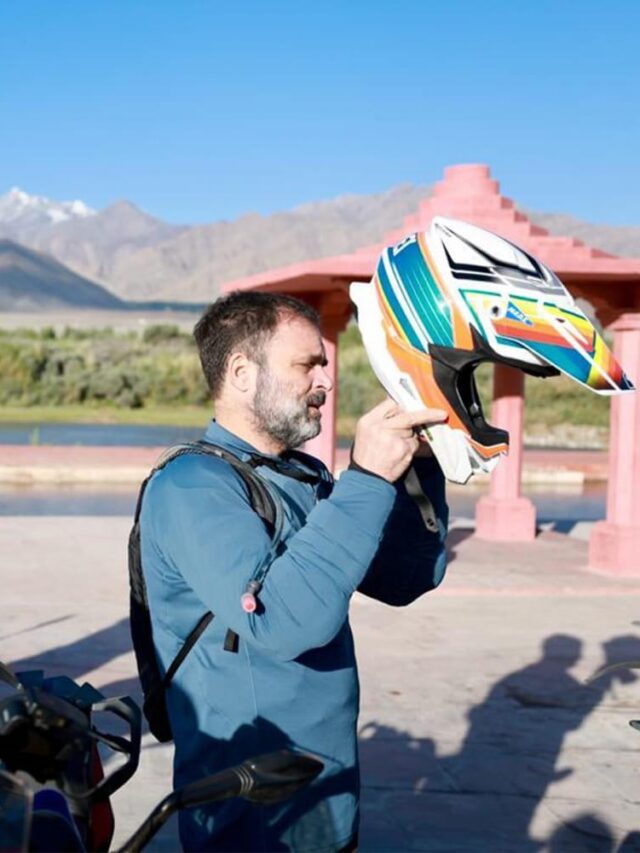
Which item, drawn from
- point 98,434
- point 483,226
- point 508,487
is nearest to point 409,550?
Answer: point 483,226

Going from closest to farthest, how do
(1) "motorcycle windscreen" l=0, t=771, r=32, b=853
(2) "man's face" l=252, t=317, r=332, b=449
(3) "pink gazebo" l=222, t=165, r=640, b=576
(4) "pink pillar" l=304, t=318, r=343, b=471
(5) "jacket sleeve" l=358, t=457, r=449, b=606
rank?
(1) "motorcycle windscreen" l=0, t=771, r=32, b=853, (2) "man's face" l=252, t=317, r=332, b=449, (5) "jacket sleeve" l=358, t=457, r=449, b=606, (3) "pink gazebo" l=222, t=165, r=640, b=576, (4) "pink pillar" l=304, t=318, r=343, b=471

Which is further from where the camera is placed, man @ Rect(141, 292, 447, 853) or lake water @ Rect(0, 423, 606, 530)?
lake water @ Rect(0, 423, 606, 530)

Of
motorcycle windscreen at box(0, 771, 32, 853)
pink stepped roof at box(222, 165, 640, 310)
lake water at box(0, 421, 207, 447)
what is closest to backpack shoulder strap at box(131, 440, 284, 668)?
motorcycle windscreen at box(0, 771, 32, 853)

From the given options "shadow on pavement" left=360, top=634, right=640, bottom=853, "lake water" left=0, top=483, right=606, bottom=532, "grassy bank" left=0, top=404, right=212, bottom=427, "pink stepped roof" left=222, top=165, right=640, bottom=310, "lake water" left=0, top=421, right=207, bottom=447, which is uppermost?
"pink stepped roof" left=222, top=165, right=640, bottom=310

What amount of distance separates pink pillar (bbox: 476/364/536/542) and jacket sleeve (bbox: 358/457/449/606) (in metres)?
10.5

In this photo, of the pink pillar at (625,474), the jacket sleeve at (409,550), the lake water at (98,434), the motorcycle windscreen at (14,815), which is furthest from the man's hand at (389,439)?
the lake water at (98,434)

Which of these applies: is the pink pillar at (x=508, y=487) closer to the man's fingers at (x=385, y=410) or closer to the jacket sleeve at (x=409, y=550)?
the jacket sleeve at (x=409, y=550)

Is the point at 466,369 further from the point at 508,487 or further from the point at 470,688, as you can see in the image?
the point at 508,487

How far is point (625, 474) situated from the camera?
1114 centimetres

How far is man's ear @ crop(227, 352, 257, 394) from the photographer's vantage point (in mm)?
2465

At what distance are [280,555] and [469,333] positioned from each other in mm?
538

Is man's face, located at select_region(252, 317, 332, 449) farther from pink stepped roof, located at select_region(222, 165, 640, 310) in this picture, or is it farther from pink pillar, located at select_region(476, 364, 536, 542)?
pink pillar, located at select_region(476, 364, 536, 542)

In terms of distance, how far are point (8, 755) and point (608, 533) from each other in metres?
9.88

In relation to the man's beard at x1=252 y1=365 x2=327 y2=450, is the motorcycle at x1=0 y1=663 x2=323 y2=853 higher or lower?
lower
